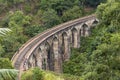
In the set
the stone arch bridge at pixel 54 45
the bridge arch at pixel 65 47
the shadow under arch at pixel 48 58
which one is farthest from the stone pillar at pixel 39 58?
the bridge arch at pixel 65 47

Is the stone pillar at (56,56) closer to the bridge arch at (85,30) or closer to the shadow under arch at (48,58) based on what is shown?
the shadow under arch at (48,58)

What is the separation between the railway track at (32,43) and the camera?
1875 inches

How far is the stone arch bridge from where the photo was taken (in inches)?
2051

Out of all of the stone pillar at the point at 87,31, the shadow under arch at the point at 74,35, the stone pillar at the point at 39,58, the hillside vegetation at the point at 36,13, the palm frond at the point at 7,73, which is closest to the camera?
the palm frond at the point at 7,73

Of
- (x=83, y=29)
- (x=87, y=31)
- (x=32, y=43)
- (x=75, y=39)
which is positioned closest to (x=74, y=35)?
(x=75, y=39)

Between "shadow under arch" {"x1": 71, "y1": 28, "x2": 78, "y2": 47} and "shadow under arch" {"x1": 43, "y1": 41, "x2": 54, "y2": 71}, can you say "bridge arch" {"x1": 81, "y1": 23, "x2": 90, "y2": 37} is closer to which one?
"shadow under arch" {"x1": 71, "y1": 28, "x2": 78, "y2": 47}

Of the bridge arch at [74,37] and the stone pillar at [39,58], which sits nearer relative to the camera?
the stone pillar at [39,58]

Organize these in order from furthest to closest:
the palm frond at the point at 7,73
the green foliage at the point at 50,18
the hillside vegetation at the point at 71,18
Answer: the green foliage at the point at 50,18 → the hillside vegetation at the point at 71,18 → the palm frond at the point at 7,73

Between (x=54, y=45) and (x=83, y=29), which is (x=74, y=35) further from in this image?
(x=54, y=45)

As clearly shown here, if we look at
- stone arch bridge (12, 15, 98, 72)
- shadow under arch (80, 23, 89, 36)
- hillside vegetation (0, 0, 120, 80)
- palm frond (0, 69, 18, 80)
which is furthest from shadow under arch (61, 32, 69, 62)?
palm frond (0, 69, 18, 80)

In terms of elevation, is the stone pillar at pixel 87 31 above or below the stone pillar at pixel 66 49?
above

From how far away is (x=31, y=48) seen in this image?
53.9m

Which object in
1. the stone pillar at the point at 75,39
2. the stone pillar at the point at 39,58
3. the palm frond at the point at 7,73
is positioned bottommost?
the palm frond at the point at 7,73

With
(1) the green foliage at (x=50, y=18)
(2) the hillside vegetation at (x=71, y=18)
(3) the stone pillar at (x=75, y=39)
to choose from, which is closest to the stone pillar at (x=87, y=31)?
(2) the hillside vegetation at (x=71, y=18)
